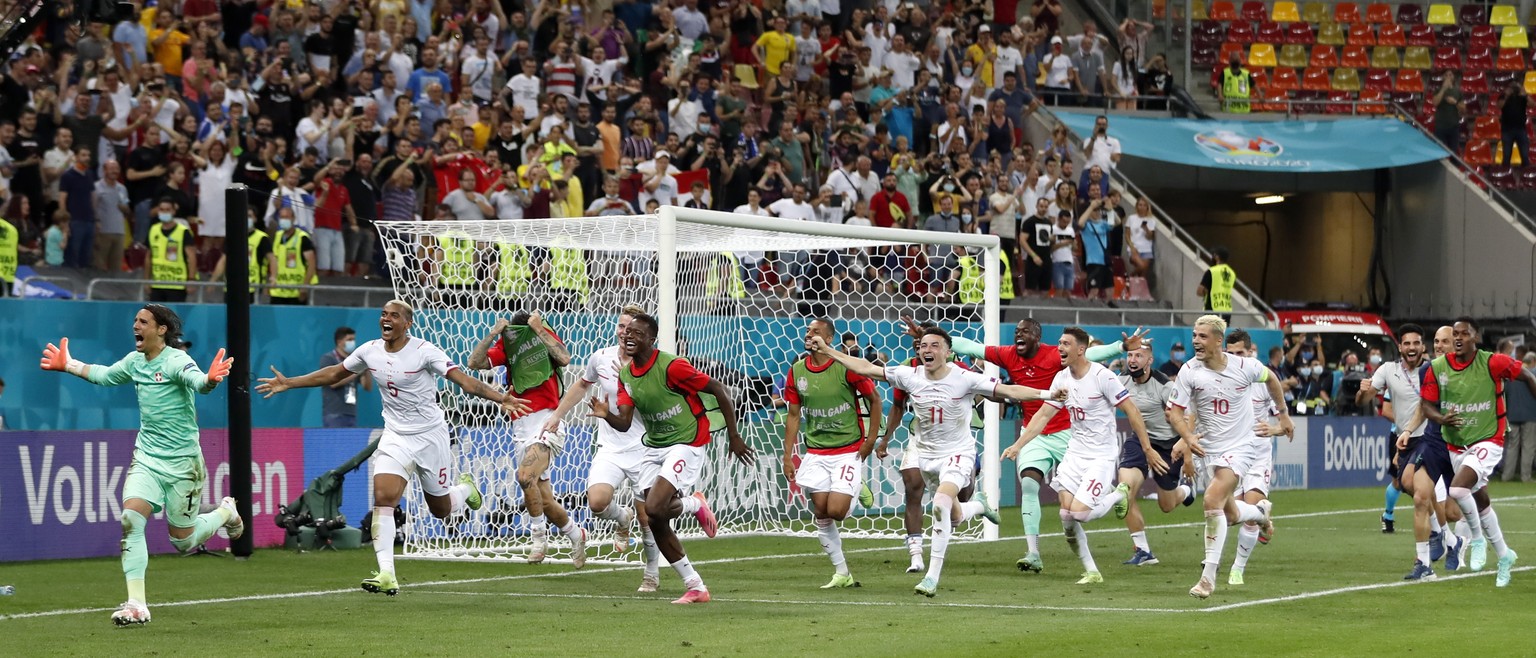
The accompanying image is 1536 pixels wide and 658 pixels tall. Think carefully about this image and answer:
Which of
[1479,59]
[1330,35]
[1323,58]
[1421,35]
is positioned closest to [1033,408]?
[1323,58]

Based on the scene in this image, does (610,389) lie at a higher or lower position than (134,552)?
higher

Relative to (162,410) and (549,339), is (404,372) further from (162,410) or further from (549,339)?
(549,339)

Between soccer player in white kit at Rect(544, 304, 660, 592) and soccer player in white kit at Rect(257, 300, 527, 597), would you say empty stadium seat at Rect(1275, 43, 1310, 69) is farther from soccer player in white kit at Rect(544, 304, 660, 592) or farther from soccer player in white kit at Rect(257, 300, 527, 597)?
soccer player in white kit at Rect(257, 300, 527, 597)

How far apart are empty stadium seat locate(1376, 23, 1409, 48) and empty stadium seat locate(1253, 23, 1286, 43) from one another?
2145 millimetres

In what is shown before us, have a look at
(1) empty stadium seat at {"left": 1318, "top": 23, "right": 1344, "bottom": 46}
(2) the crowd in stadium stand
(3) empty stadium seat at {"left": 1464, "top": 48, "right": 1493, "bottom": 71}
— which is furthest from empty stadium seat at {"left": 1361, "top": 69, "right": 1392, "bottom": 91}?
(2) the crowd in stadium stand

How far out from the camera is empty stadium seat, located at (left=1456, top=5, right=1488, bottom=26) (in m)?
43.4

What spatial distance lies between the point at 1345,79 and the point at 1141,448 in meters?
26.3

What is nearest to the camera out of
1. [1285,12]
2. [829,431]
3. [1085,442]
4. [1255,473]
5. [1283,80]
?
[1255,473]

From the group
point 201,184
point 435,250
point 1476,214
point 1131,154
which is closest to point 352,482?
point 435,250

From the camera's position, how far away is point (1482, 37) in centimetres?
4253

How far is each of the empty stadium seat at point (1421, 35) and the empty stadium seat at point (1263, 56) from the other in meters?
3.21

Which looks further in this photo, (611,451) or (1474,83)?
(1474,83)

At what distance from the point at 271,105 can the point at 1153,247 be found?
51.5ft

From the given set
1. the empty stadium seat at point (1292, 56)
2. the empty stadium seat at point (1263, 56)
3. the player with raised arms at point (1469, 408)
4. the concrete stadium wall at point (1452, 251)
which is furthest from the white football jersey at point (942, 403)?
the empty stadium seat at point (1292, 56)
